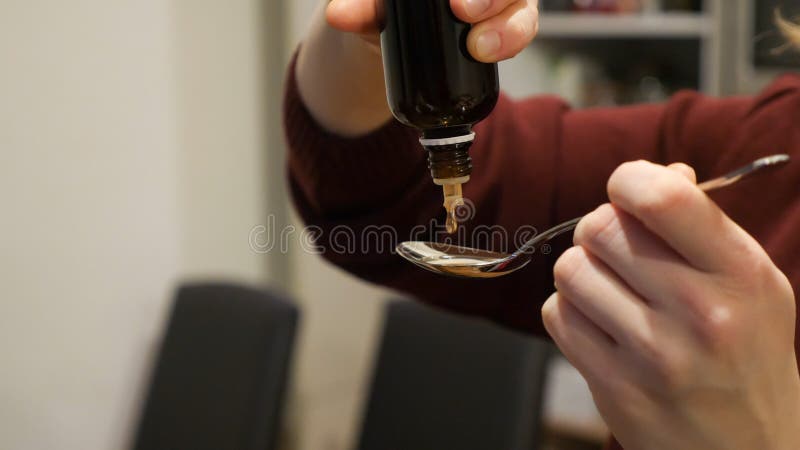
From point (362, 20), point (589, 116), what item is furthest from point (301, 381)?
point (362, 20)

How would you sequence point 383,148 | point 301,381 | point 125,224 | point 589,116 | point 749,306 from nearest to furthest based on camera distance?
1. point 749,306
2. point 383,148
3. point 589,116
4. point 125,224
5. point 301,381

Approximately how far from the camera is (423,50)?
363 millimetres

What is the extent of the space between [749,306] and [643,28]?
4.12ft

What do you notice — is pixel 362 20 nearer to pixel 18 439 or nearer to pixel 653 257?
pixel 653 257

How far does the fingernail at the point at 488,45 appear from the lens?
14.1 inches

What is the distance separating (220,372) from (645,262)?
3.38 feet

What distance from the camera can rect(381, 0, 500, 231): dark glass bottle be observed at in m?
0.36

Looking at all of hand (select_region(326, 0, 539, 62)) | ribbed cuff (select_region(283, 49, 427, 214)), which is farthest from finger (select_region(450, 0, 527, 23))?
ribbed cuff (select_region(283, 49, 427, 214))

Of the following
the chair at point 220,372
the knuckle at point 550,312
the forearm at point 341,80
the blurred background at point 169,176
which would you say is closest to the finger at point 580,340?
the knuckle at point 550,312

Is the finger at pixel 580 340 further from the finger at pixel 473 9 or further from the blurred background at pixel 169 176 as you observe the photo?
the blurred background at pixel 169 176

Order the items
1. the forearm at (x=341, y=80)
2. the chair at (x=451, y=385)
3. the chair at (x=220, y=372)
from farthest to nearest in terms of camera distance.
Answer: the chair at (x=220, y=372) → the chair at (x=451, y=385) → the forearm at (x=341, y=80)

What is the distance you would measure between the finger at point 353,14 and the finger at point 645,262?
17 cm

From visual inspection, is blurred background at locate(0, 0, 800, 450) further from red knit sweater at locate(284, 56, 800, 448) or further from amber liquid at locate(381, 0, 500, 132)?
amber liquid at locate(381, 0, 500, 132)

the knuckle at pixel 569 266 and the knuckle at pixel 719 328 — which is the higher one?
the knuckle at pixel 569 266
